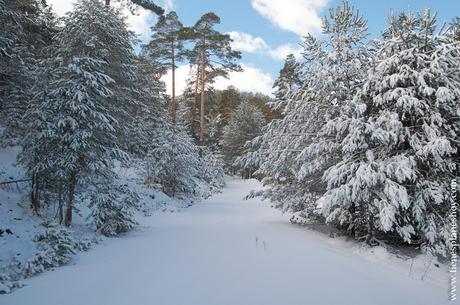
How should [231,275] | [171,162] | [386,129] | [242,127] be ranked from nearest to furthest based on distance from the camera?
[231,275] → [386,129] → [171,162] → [242,127]

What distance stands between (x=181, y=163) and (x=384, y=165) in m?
11.7

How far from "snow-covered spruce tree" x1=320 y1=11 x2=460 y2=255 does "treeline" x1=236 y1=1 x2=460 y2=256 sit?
23mm

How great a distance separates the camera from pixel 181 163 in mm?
17297

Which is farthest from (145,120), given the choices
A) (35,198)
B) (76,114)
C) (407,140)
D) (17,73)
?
(407,140)

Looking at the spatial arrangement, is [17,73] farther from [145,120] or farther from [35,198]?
[145,120]

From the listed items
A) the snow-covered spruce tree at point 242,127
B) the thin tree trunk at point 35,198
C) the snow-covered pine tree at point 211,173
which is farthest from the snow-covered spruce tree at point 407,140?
the snow-covered spruce tree at point 242,127

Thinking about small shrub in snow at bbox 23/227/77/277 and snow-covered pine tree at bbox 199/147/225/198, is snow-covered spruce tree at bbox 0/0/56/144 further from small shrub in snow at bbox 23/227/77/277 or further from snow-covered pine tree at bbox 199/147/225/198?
snow-covered pine tree at bbox 199/147/225/198

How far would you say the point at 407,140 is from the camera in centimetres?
787

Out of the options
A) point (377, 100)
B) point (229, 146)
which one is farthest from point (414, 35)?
point (229, 146)

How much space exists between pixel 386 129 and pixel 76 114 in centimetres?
730

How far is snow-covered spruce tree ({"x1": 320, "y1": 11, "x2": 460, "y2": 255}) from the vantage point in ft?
23.4

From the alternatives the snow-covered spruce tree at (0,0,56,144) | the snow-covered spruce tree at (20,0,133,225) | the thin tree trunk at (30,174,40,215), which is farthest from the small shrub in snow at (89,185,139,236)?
the snow-covered spruce tree at (0,0,56,144)

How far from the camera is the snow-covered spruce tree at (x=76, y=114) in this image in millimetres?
7570

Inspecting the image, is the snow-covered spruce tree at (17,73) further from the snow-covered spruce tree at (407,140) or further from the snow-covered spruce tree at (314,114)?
the snow-covered spruce tree at (407,140)
